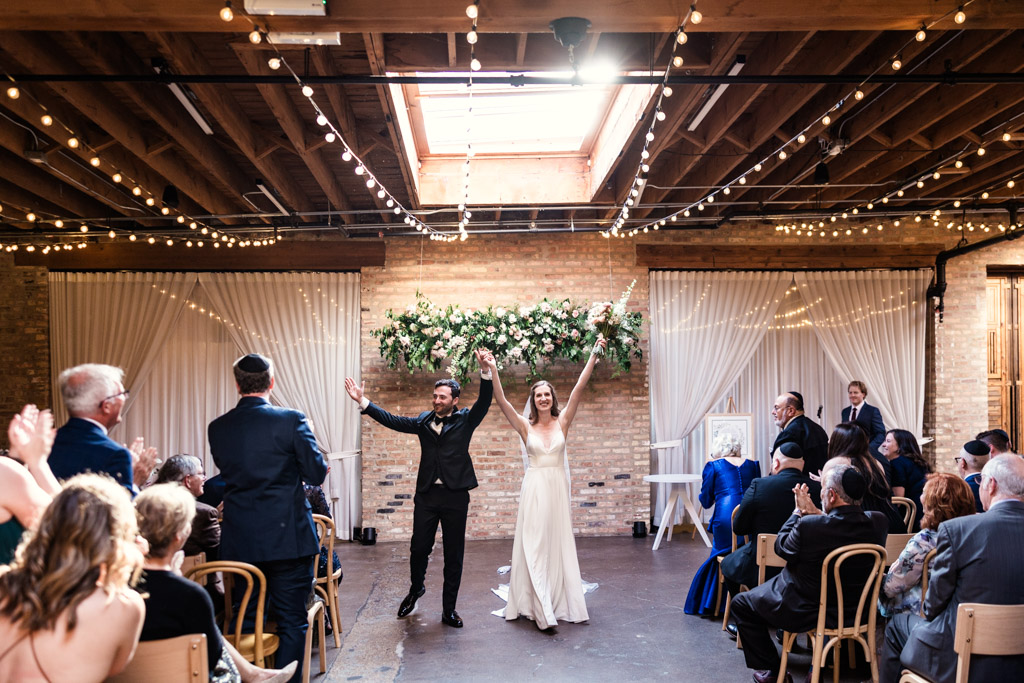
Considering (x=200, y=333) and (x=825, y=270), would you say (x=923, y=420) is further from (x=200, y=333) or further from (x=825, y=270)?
(x=200, y=333)

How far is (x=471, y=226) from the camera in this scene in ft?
31.5

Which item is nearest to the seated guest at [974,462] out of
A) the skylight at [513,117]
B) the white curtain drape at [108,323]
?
the skylight at [513,117]

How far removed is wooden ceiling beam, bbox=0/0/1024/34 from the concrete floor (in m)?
3.71

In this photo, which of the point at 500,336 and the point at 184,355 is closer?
the point at 500,336

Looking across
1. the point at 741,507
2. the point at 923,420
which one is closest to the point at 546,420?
the point at 741,507

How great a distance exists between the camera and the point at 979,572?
3.41 metres

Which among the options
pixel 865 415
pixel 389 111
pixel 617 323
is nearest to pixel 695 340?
pixel 617 323

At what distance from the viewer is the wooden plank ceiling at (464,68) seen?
383 cm

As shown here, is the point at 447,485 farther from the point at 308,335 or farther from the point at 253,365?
the point at 308,335

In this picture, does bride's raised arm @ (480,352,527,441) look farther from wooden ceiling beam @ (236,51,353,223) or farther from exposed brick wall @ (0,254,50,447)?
exposed brick wall @ (0,254,50,447)

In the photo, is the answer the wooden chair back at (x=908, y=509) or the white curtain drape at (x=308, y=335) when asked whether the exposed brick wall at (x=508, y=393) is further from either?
the wooden chair back at (x=908, y=509)

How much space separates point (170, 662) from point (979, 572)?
3.30m

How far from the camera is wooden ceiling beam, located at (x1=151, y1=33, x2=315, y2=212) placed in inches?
180

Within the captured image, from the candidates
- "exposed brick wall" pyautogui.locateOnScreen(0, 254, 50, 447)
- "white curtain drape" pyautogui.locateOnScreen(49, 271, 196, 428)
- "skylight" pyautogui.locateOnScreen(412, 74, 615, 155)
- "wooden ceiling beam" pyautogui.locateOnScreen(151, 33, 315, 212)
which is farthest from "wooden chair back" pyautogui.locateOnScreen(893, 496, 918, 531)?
"exposed brick wall" pyautogui.locateOnScreen(0, 254, 50, 447)
